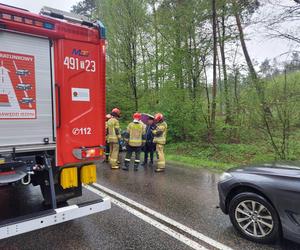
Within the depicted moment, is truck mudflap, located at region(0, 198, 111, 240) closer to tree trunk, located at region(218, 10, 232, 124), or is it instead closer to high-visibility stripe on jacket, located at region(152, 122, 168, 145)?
high-visibility stripe on jacket, located at region(152, 122, 168, 145)

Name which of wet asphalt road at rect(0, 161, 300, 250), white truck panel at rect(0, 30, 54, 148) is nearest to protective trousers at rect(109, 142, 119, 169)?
wet asphalt road at rect(0, 161, 300, 250)

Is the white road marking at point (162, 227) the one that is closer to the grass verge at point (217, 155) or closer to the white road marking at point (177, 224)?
the white road marking at point (177, 224)

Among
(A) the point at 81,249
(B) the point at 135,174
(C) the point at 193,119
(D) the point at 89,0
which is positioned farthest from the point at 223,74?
(D) the point at 89,0

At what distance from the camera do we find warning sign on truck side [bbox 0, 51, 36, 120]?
322 centimetres

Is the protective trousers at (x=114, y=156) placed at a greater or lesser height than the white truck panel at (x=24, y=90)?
lesser

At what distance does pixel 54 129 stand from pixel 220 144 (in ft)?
32.9

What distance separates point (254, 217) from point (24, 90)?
3359mm

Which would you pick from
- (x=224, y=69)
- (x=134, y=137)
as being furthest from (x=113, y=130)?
(x=224, y=69)

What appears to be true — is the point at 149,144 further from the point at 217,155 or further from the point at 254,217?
the point at 254,217

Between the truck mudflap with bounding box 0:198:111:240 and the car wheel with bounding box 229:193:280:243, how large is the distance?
184cm

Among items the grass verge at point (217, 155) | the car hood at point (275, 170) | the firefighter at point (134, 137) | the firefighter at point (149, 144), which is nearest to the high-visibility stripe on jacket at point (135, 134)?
the firefighter at point (134, 137)

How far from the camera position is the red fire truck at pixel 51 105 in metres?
3.25

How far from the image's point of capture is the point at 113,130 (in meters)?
8.84

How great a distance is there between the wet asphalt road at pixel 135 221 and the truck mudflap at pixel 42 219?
0.51m
